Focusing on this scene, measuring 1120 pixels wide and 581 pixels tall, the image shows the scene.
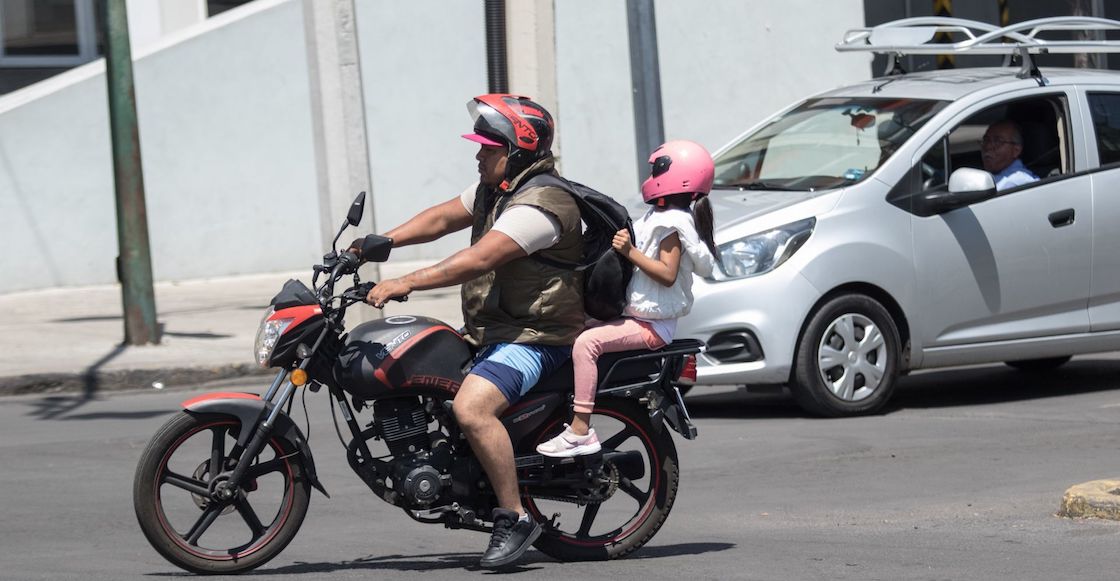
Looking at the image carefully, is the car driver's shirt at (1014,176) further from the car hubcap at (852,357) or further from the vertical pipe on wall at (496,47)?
the vertical pipe on wall at (496,47)

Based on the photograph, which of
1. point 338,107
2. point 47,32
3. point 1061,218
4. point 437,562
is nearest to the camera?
point 437,562

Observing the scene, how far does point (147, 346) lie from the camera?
12.3m

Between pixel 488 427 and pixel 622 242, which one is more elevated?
pixel 622 242

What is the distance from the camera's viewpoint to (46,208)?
15.9 metres

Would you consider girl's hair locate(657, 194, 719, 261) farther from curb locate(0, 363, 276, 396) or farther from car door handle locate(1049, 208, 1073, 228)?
curb locate(0, 363, 276, 396)

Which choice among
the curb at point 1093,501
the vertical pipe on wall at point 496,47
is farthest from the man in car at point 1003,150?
the vertical pipe on wall at point 496,47

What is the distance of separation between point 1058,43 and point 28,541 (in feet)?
20.2

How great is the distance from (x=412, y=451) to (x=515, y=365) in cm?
47

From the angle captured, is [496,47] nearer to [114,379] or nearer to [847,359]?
[114,379]

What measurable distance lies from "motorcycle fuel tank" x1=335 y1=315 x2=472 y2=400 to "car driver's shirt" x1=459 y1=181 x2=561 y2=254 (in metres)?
0.45

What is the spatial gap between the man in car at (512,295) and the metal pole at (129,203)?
23.1 ft

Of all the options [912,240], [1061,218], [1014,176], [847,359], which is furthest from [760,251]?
[1061,218]

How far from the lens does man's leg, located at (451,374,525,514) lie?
18.3ft

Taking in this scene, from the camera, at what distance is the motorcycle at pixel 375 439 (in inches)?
219
